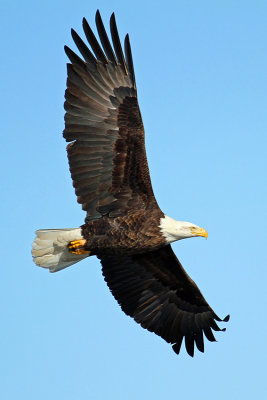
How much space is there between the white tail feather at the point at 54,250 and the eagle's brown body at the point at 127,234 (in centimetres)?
32

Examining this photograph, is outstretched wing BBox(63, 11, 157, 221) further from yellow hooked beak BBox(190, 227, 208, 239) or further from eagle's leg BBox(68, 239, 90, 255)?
yellow hooked beak BBox(190, 227, 208, 239)

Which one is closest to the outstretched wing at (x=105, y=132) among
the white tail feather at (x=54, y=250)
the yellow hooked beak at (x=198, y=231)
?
the white tail feather at (x=54, y=250)

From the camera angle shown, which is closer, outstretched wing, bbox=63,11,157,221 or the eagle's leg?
outstretched wing, bbox=63,11,157,221

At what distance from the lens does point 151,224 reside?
41.4 ft

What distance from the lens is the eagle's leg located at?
12758 millimetres

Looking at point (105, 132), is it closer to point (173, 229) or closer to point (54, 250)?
point (173, 229)

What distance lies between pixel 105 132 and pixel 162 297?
124 inches

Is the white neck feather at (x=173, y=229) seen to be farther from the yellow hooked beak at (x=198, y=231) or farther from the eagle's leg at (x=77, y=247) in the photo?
the eagle's leg at (x=77, y=247)

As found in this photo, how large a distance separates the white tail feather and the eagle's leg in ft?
0.24

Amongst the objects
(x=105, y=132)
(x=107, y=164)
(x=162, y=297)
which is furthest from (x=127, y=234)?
(x=162, y=297)

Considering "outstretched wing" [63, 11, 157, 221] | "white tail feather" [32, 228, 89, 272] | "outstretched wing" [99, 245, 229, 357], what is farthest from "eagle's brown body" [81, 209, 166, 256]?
"outstretched wing" [99, 245, 229, 357]

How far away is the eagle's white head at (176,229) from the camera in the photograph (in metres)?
12.6

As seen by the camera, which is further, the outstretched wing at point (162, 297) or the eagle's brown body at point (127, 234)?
the outstretched wing at point (162, 297)

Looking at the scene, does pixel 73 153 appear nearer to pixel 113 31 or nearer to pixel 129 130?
pixel 129 130
